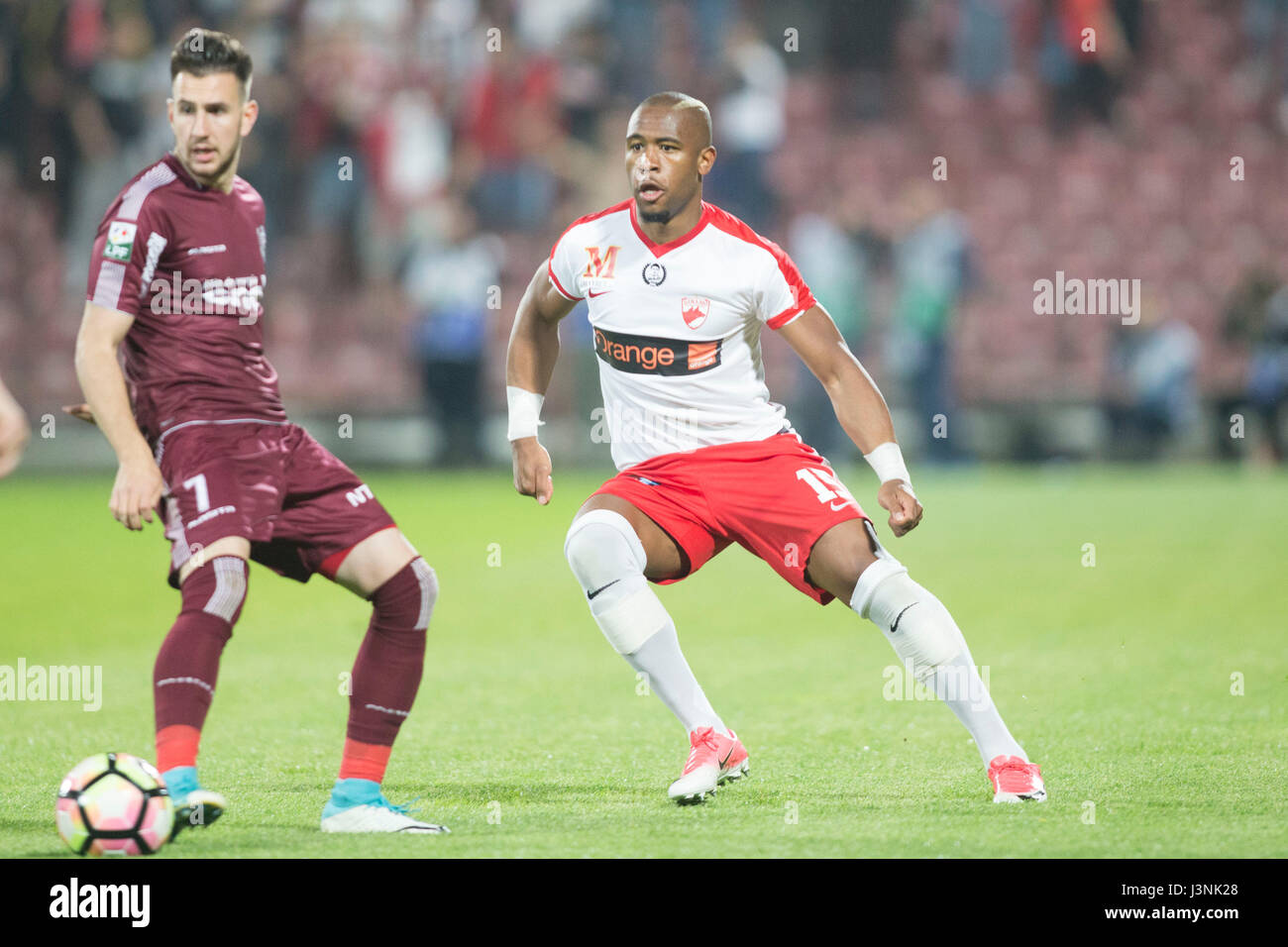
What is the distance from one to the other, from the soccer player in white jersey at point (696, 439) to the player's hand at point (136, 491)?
4.35ft

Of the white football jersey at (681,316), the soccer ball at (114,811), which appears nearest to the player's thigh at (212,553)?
the soccer ball at (114,811)

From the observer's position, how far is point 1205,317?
832 inches

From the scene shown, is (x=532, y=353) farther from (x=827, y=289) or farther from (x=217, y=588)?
(x=827, y=289)

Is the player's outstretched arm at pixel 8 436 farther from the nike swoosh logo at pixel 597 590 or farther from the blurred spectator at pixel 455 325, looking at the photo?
the blurred spectator at pixel 455 325

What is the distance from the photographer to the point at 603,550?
5.77 meters

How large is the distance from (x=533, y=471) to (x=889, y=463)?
1.15 meters

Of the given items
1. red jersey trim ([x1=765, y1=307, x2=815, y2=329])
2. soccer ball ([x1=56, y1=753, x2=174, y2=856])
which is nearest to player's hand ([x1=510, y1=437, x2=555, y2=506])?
red jersey trim ([x1=765, y1=307, x2=815, y2=329])

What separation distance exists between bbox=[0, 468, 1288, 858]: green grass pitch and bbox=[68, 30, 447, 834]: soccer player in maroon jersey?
44 cm

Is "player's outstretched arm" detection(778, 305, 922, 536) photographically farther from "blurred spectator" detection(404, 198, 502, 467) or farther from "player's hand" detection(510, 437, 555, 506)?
"blurred spectator" detection(404, 198, 502, 467)

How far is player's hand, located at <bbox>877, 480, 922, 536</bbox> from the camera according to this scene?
5.55 m

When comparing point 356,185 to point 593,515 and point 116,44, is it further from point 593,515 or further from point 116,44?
point 593,515

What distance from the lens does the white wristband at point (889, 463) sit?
5.69 m

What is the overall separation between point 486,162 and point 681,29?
3215 millimetres
